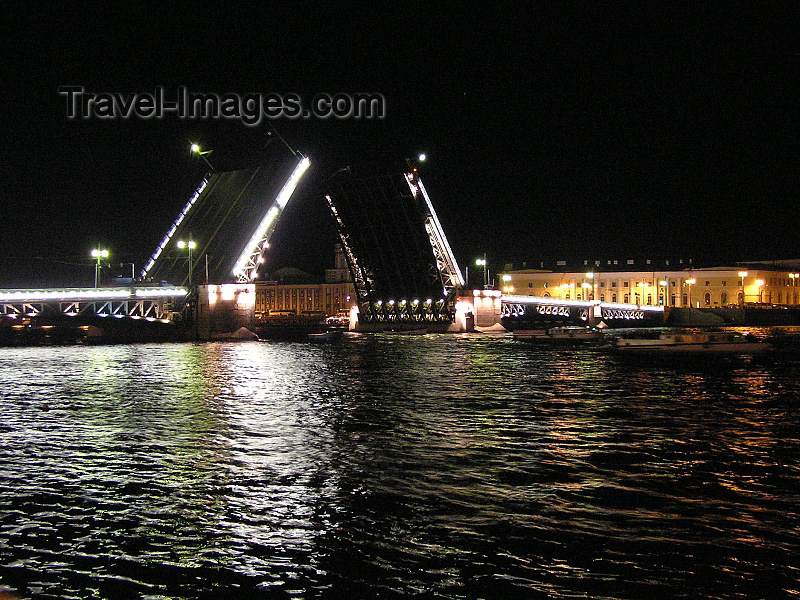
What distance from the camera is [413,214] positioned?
51.1 metres

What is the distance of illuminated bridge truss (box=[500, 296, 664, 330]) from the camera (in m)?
79.3

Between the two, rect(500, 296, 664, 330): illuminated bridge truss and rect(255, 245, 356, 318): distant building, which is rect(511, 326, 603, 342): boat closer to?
rect(500, 296, 664, 330): illuminated bridge truss

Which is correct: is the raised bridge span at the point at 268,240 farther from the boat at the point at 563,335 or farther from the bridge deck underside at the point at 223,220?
the boat at the point at 563,335

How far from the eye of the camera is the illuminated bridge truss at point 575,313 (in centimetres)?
7931

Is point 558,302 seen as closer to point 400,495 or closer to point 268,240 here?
point 268,240

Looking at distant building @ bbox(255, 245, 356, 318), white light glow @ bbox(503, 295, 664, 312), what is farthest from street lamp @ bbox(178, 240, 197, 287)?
distant building @ bbox(255, 245, 356, 318)

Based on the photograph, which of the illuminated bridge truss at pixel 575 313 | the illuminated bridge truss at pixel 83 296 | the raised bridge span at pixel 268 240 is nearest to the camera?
the illuminated bridge truss at pixel 83 296

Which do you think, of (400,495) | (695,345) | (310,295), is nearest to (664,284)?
(310,295)

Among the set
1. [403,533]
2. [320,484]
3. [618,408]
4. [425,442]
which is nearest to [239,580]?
[403,533]

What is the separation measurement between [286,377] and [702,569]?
802 inches

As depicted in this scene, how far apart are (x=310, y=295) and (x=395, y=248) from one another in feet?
211

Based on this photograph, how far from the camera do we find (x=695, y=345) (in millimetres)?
43656

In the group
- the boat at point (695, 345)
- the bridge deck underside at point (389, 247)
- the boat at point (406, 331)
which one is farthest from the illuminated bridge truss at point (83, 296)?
the boat at point (695, 345)

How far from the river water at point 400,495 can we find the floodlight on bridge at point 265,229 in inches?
1225
